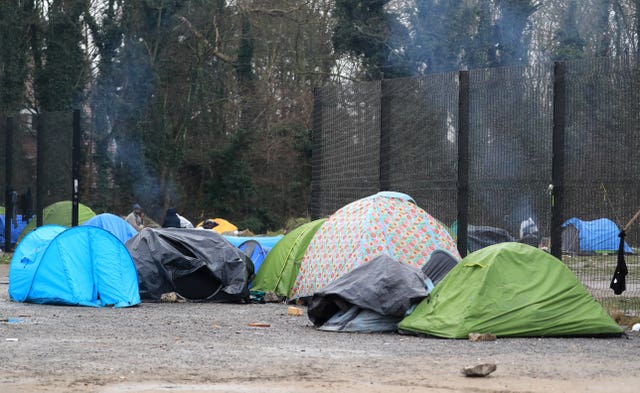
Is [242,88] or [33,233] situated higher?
[242,88]

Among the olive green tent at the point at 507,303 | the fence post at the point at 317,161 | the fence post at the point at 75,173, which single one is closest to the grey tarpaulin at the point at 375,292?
the olive green tent at the point at 507,303

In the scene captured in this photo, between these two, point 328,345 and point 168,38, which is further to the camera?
point 168,38

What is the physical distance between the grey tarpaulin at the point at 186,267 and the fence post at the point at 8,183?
1286 cm

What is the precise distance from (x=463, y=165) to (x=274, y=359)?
7.05 meters

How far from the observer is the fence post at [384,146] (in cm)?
1752

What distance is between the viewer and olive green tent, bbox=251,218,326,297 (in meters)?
16.7

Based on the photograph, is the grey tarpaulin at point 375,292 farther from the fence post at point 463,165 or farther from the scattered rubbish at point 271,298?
the scattered rubbish at point 271,298

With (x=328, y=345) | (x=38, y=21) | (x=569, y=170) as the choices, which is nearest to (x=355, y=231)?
(x=569, y=170)

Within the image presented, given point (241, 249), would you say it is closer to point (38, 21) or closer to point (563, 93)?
point (563, 93)

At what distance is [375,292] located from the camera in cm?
1189

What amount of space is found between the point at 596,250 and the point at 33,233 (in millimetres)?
8126

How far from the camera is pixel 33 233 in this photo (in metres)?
16.3

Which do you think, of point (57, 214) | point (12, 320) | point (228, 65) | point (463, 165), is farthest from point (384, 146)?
point (228, 65)

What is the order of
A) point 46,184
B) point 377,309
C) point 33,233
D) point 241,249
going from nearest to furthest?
point 377,309, point 33,233, point 241,249, point 46,184
